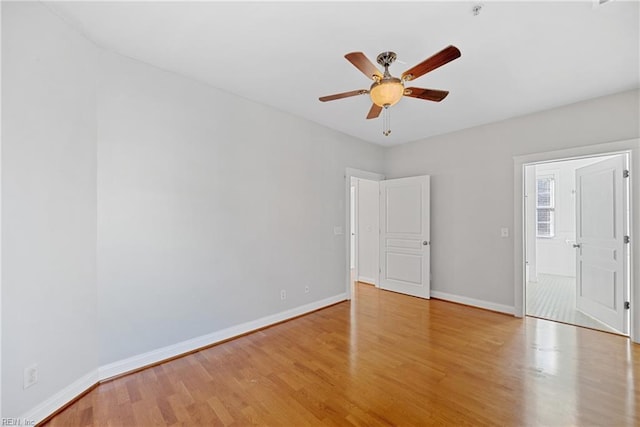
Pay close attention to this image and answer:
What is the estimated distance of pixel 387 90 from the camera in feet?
6.33

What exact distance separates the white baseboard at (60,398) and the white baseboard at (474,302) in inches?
175

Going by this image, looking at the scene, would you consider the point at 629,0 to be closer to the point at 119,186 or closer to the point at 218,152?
the point at 218,152

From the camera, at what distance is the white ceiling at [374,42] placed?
5.92ft

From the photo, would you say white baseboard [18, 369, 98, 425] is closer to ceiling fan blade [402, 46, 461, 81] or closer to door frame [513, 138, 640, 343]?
ceiling fan blade [402, 46, 461, 81]

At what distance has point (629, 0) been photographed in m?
1.73

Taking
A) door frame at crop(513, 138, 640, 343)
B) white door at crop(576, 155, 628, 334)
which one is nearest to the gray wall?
door frame at crop(513, 138, 640, 343)

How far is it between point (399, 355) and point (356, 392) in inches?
29.5

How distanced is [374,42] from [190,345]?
128 inches

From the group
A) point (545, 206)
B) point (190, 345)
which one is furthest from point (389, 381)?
point (545, 206)

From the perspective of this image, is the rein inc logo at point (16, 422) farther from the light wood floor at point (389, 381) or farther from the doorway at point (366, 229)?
the doorway at point (366, 229)

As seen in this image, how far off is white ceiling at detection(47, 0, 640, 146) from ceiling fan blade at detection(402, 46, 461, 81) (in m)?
0.39

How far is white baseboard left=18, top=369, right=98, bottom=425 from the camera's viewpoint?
5.60ft

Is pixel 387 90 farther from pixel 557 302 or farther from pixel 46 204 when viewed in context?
pixel 557 302

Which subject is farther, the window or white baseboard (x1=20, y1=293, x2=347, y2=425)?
the window
